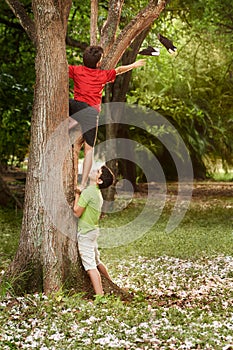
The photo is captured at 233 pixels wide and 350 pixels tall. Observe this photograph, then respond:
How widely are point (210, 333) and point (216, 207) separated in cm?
1402

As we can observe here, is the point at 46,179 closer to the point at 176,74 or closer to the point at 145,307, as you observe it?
the point at 145,307

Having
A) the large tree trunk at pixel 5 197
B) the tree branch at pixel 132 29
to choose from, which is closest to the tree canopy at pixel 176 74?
the large tree trunk at pixel 5 197

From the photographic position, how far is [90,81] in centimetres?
819

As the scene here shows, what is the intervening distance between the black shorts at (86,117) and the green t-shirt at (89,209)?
0.66 m

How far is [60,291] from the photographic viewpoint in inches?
304

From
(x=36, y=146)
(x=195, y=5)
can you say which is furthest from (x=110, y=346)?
(x=195, y=5)

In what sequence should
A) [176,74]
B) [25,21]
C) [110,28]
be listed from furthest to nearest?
[176,74] < [110,28] < [25,21]

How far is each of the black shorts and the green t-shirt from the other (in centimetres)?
66

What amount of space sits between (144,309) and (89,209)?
1373mm

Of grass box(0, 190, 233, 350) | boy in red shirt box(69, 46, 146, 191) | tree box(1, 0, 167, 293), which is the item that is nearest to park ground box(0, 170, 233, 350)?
grass box(0, 190, 233, 350)

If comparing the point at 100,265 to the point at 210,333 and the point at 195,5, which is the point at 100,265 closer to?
the point at 210,333

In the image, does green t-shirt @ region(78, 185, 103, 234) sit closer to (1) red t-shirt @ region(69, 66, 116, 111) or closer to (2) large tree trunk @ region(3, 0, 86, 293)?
(2) large tree trunk @ region(3, 0, 86, 293)

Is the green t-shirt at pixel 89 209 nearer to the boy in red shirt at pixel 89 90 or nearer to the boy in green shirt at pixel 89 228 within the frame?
the boy in green shirt at pixel 89 228

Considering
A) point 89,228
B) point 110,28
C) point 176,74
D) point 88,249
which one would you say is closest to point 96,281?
point 88,249
